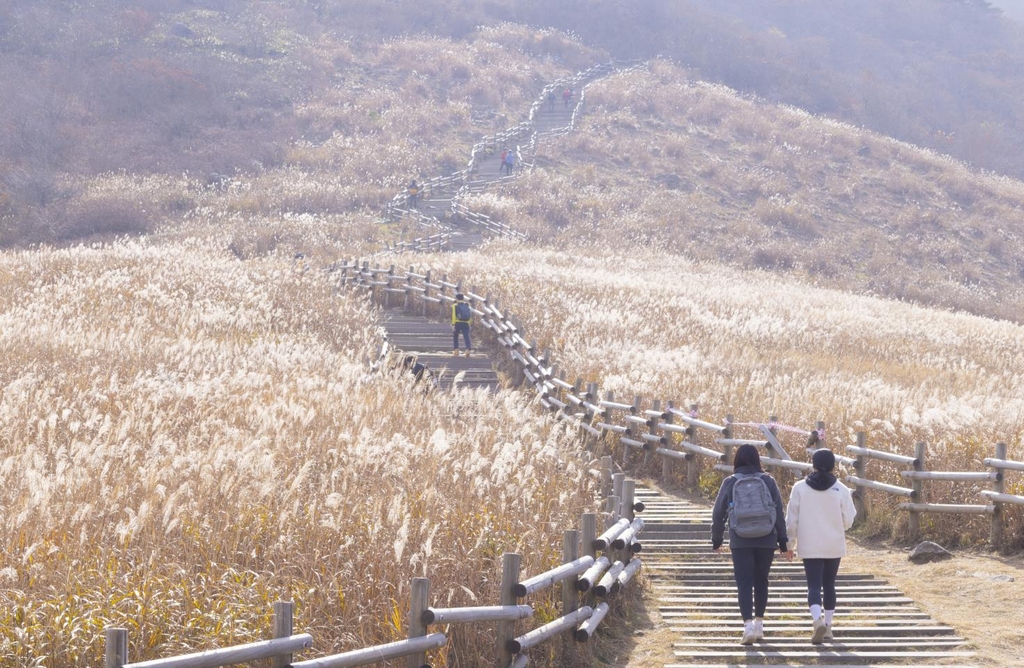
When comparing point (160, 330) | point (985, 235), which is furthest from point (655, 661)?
point (985, 235)

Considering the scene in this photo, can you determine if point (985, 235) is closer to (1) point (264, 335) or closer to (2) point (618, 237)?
(2) point (618, 237)

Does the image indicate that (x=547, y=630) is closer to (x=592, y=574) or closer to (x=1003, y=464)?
(x=592, y=574)

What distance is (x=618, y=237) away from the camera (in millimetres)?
43750

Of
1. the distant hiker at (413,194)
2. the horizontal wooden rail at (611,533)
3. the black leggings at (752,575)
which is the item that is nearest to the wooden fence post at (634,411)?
the horizontal wooden rail at (611,533)

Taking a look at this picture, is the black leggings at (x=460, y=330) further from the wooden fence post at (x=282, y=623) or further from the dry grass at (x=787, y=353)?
the wooden fence post at (x=282, y=623)

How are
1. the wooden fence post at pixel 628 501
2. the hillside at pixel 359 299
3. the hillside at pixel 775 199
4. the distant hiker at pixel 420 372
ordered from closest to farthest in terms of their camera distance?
the hillside at pixel 359 299, the wooden fence post at pixel 628 501, the distant hiker at pixel 420 372, the hillside at pixel 775 199

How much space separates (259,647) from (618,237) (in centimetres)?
3939

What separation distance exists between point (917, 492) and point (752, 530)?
4168mm

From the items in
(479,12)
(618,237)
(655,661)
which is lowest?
(655,661)

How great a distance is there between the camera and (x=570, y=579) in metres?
7.28

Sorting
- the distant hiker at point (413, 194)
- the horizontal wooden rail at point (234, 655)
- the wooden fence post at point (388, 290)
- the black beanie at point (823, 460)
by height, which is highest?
the distant hiker at point (413, 194)

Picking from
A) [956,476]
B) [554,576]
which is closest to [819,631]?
[554,576]

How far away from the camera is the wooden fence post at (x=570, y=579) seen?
7.26m

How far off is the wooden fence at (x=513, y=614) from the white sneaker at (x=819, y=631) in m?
1.46
